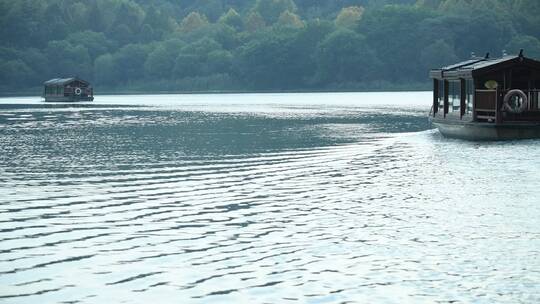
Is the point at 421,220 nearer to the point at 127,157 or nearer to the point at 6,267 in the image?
the point at 6,267

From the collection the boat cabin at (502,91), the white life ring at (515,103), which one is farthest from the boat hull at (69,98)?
the white life ring at (515,103)

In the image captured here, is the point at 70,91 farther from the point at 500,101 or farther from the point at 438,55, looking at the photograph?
the point at 500,101

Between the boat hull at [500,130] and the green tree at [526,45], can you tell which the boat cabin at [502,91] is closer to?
the boat hull at [500,130]

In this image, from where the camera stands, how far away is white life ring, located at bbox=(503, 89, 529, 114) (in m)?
47.0

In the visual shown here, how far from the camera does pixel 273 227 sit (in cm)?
2259

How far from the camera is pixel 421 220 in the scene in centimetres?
2331

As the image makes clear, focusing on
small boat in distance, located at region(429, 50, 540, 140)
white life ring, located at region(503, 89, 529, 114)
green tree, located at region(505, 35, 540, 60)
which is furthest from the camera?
green tree, located at region(505, 35, 540, 60)

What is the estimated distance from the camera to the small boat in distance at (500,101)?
47.5 m

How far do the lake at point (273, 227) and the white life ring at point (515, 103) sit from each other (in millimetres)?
2543

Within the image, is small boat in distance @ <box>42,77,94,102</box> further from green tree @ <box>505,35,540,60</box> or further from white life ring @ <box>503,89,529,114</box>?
white life ring @ <box>503,89,529,114</box>

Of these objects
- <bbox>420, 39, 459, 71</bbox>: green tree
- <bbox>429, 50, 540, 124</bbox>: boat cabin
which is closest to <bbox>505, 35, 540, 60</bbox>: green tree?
<bbox>420, 39, 459, 71</bbox>: green tree

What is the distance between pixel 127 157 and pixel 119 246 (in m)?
23.9

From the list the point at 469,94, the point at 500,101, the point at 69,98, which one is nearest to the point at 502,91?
the point at 500,101

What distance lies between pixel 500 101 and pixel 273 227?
28238 mm
